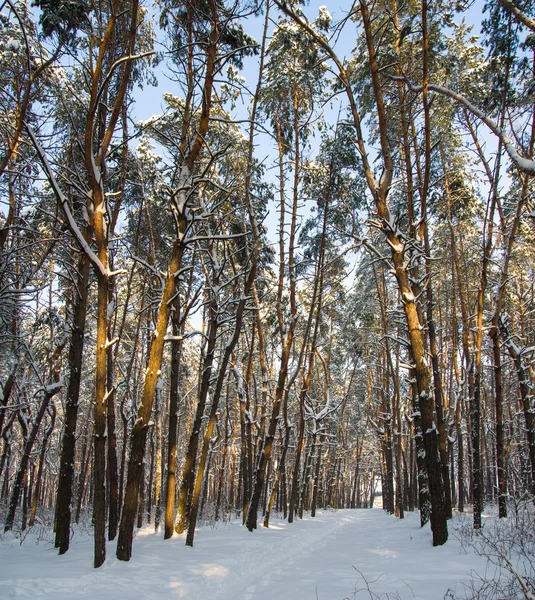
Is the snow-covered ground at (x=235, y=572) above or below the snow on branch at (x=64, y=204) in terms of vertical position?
below

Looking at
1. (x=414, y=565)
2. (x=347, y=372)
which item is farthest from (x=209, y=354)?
(x=347, y=372)

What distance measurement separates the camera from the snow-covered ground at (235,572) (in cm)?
450

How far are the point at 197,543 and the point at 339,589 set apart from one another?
16.6 ft

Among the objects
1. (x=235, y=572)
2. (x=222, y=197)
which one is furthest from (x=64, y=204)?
(x=235, y=572)

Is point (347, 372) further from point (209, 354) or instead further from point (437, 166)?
point (209, 354)

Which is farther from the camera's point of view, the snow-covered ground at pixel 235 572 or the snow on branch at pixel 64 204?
the snow on branch at pixel 64 204

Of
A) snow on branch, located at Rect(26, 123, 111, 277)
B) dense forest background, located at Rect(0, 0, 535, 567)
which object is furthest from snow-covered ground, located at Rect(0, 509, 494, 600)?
snow on branch, located at Rect(26, 123, 111, 277)

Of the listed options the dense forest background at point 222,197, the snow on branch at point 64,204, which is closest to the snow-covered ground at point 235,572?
the dense forest background at point 222,197

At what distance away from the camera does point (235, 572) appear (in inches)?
260

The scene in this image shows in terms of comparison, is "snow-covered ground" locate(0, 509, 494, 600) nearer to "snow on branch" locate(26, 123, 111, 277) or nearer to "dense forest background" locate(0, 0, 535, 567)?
"dense forest background" locate(0, 0, 535, 567)

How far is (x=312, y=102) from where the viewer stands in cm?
1356

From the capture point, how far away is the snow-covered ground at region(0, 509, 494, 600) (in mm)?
4496

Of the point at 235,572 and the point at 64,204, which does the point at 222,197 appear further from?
the point at 235,572

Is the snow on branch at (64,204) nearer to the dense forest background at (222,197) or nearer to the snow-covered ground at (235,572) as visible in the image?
the dense forest background at (222,197)
